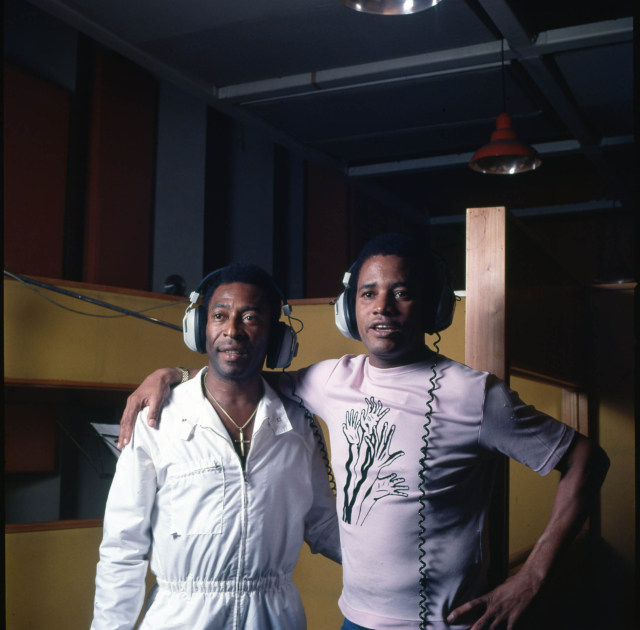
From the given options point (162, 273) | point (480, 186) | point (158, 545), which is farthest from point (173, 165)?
point (480, 186)

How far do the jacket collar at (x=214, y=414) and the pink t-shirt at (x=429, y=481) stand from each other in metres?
0.26

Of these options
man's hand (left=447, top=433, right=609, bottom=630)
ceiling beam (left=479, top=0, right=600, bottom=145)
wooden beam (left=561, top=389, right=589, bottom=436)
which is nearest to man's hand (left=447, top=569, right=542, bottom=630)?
man's hand (left=447, top=433, right=609, bottom=630)

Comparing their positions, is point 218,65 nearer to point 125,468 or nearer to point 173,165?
point 173,165

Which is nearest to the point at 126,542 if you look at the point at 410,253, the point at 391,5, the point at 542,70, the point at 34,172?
the point at 410,253

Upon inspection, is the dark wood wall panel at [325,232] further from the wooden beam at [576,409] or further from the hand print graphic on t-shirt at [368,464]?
the hand print graphic on t-shirt at [368,464]

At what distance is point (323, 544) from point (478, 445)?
2.01 feet

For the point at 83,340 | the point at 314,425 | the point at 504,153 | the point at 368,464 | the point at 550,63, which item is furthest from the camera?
the point at 550,63

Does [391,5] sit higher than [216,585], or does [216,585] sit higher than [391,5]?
[391,5]

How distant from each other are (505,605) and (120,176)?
14.2ft

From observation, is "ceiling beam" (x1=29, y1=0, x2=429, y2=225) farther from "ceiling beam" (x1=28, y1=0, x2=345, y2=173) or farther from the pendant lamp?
the pendant lamp

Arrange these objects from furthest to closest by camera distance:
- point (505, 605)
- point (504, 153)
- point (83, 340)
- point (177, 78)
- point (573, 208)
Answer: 1. point (573, 208)
2. point (177, 78)
3. point (504, 153)
4. point (83, 340)
5. point (505, 605)

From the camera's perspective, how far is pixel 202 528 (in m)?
1.63

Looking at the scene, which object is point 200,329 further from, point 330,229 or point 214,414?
point 330,229

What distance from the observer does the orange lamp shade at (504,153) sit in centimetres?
405
